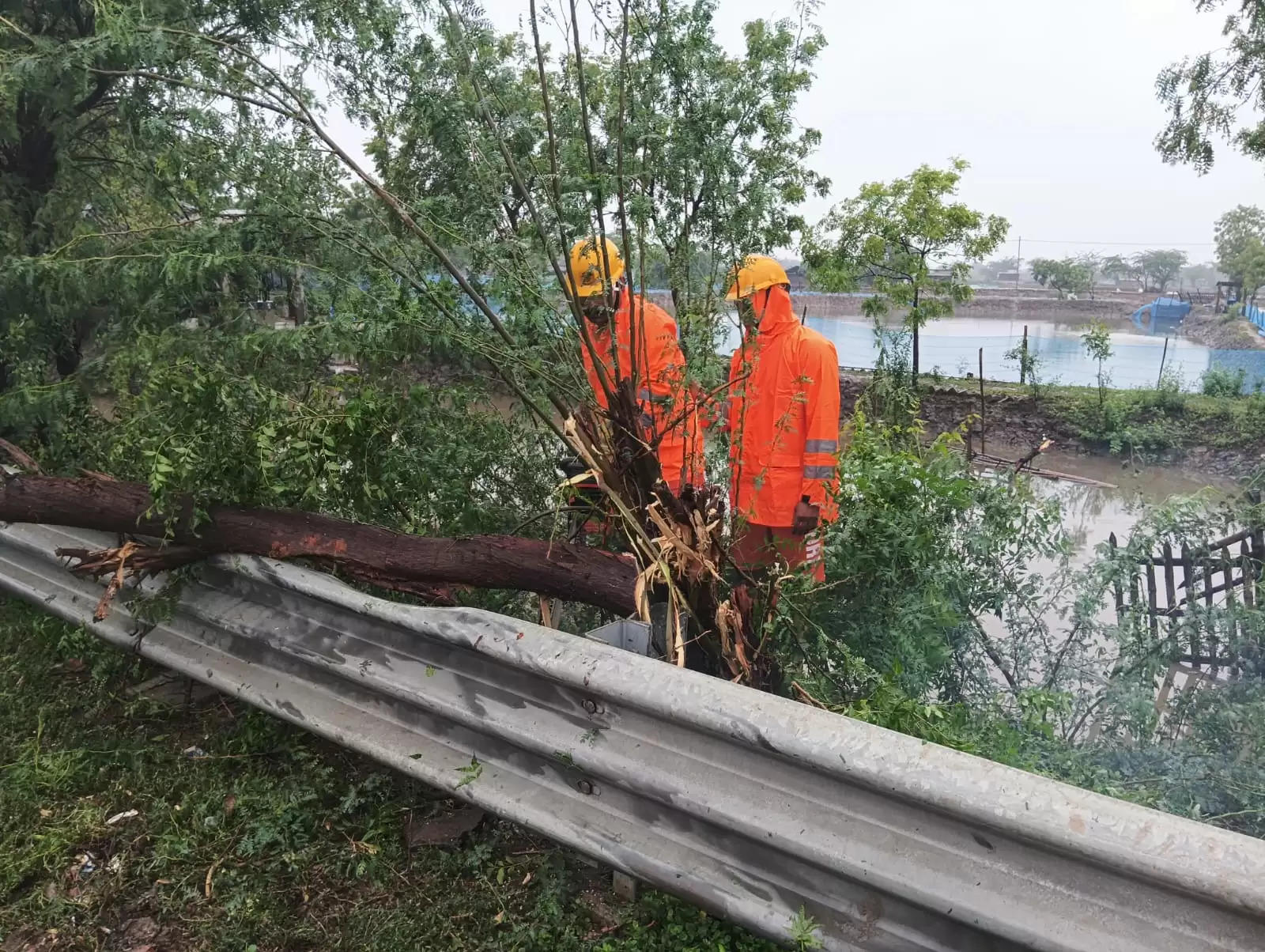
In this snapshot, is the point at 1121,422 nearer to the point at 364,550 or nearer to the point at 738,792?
the point at 364,550

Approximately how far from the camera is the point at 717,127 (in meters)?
2.85

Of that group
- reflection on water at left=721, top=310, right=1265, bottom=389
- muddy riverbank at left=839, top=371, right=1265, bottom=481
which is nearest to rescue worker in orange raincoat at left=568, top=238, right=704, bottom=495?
muddy riverbank at left=839, top=371, right=1265, bottom=481

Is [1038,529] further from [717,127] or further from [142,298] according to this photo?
[142,298]

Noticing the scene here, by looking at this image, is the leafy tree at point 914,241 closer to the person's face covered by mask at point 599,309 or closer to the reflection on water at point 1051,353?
the reflection on water at point 1051,353

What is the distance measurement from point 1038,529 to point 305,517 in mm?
2476

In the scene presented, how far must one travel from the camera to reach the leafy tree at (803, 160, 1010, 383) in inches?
561

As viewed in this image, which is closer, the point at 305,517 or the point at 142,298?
the point at 305,517

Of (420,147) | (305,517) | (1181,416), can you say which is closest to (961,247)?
(1181,416)

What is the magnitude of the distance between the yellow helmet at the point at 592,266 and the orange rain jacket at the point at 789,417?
2.51 feet

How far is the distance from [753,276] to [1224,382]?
16.0 m

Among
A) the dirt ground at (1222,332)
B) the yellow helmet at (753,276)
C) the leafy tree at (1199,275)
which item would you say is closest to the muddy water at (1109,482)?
the yellow helmet at (753,276)

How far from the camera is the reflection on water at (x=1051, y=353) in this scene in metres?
16.2

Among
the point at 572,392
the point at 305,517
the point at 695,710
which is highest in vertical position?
the point at 572,392

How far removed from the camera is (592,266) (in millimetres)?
2797
